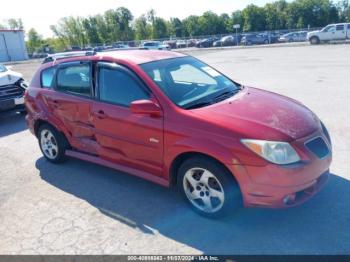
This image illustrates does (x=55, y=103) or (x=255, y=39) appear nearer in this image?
(x=55, y=103)

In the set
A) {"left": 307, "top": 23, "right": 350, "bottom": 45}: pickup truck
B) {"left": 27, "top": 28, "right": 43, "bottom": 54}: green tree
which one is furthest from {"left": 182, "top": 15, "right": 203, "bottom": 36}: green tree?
{"left": 307, "top": 23, "right": 350, "bottom": 45}: pickup truck

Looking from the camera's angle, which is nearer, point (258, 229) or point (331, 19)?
point (258, 229)

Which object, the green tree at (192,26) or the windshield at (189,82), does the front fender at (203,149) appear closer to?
the windshield at (189,82)

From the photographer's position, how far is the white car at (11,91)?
26.7 feet

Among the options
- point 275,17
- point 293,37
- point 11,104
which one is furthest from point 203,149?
point 275,17

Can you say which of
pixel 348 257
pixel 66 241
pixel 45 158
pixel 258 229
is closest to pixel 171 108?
pixel 258 229

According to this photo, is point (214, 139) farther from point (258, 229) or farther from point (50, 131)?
point (50, 131)

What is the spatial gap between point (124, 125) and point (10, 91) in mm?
5980

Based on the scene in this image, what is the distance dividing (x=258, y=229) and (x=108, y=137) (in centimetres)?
214

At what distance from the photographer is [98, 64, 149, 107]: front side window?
3.82 meters

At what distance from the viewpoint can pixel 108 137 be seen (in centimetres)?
416

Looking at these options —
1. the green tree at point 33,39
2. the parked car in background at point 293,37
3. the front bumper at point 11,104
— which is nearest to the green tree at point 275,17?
the parked car in background at point 293,37

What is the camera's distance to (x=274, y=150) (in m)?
2.99

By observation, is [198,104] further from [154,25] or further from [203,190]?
[154,25]
